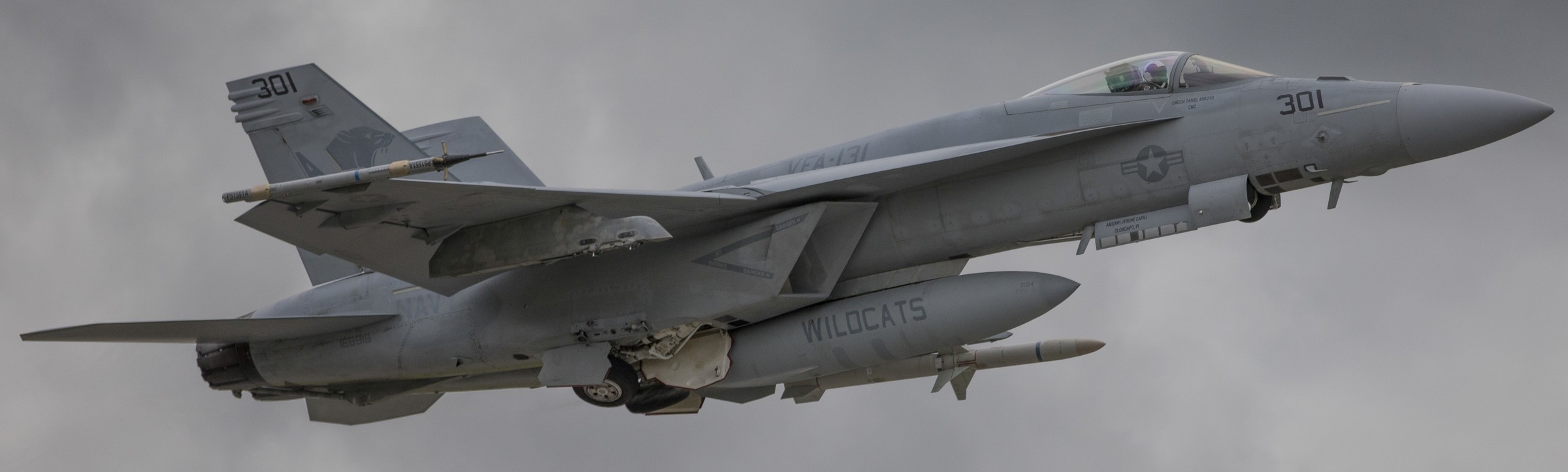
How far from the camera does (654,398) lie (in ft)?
48.0

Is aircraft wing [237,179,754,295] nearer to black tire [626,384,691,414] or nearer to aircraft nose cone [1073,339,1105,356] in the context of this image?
black tire [626,384,691,414]

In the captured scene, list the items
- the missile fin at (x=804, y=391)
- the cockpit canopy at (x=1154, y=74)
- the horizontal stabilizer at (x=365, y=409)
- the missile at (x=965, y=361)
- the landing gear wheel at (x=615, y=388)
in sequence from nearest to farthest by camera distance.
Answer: the cockpit canopy at (x=1154, y=74), the landing gear wheel at (x=615, y=388), the missile at (x=965, y=361), the missile fin at (x=804, y=391), the horizontal stabilizer at (x=365, y=409)

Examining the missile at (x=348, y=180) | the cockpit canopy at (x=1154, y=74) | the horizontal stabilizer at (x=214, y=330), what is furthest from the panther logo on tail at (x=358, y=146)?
the cockpit canopy at (x=1154, y=74)

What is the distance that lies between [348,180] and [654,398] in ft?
15.8

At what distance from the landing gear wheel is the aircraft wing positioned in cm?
162

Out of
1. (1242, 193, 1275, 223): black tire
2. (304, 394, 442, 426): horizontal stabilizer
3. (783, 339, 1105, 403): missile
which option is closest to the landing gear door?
(1242, 193, 1275, 223): black tire

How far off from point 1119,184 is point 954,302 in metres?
1.79

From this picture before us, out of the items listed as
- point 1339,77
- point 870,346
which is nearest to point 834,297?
point 870,346

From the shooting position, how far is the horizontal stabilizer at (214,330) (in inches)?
535

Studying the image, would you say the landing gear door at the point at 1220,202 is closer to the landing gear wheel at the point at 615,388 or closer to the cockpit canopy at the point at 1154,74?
the cockpit canopy at the point at 1154,74

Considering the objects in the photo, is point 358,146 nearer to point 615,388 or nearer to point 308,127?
point 308,127

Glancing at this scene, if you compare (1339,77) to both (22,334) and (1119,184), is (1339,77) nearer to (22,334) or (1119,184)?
(1119,184)

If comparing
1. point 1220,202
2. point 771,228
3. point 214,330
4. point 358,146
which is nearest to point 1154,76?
point 1220,202

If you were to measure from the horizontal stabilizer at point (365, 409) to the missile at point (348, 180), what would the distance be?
21.4ft
